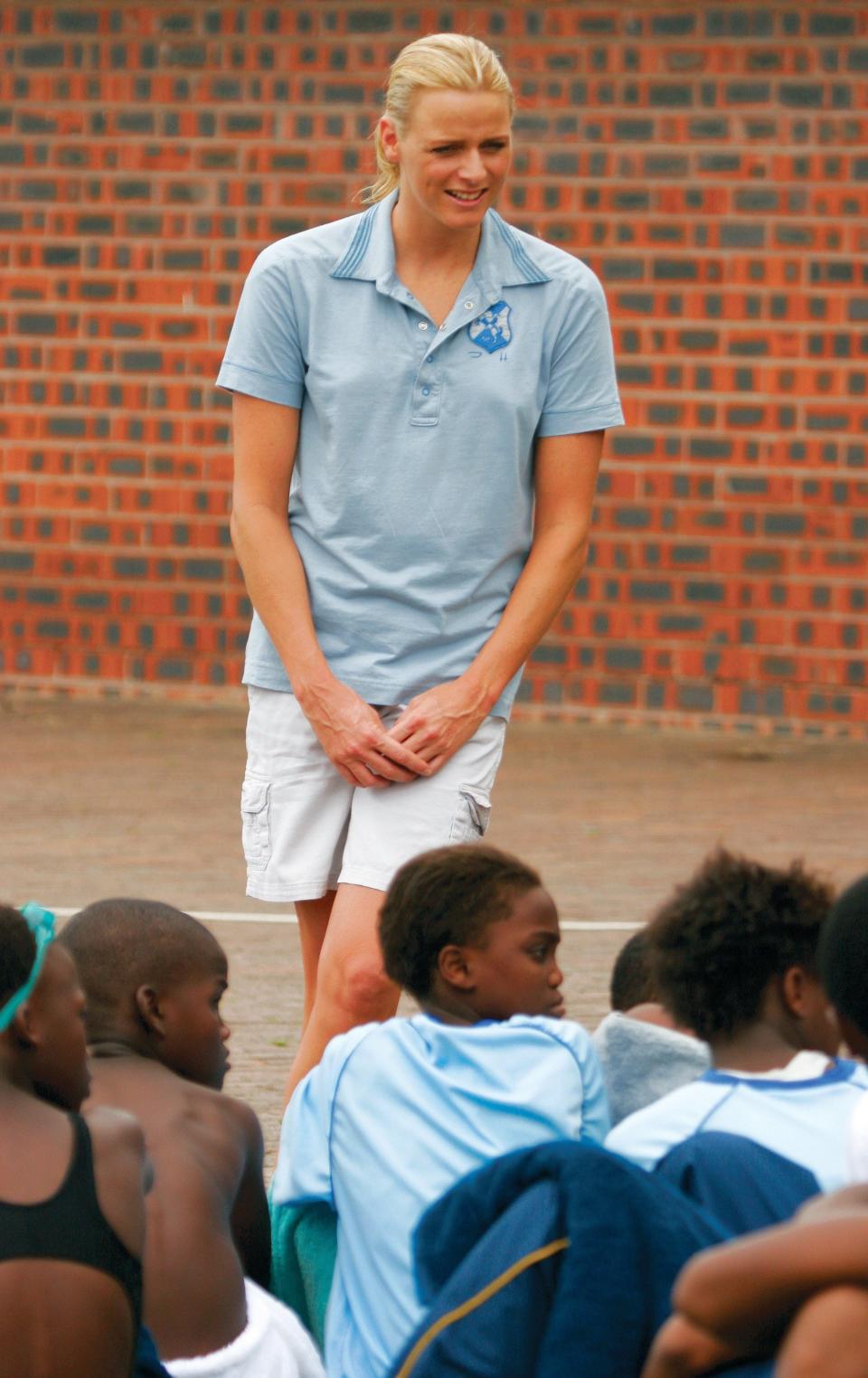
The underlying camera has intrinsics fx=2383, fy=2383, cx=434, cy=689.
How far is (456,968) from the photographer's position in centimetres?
358

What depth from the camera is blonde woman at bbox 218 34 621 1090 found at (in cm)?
414

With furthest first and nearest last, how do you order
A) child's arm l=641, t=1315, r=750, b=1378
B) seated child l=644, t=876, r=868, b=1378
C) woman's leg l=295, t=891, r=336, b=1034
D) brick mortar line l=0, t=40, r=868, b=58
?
brick mortar line l=0, t=40, r=868, b=58, woman's leg l=295, t=891, r=336, b=1034, child's arm l=641, t=1315, r=750, b=1378, seated child l=644, t=876, r=868, b=1378

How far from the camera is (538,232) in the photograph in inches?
493

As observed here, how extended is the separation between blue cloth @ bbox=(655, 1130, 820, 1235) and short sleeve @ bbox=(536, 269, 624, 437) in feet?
5.52

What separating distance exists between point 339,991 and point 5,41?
396 inches

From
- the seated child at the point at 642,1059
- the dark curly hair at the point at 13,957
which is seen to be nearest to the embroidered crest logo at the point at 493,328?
the seated child at the point at 642,1059

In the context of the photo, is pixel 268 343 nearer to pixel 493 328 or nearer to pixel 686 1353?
pixel 493 328

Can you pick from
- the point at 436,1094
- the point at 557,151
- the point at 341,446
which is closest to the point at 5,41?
the point at 557,151

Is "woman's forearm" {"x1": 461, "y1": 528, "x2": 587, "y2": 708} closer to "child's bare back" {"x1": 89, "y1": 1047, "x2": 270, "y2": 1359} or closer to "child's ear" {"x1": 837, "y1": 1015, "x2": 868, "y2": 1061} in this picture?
"child's bare back" {"x1": 89, "y1": 1047, "x2": 270, "y2": 1359}

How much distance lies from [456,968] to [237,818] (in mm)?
6525

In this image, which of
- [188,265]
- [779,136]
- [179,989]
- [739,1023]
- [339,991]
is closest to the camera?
[739,1023]

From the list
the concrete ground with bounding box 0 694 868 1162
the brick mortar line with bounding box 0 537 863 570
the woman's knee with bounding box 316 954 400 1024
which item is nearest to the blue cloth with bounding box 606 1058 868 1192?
the woman's knee with bounding box 316 954 400 1024

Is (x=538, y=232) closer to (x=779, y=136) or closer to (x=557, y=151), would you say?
(x=557, y=151)

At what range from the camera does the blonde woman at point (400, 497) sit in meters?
4.14
